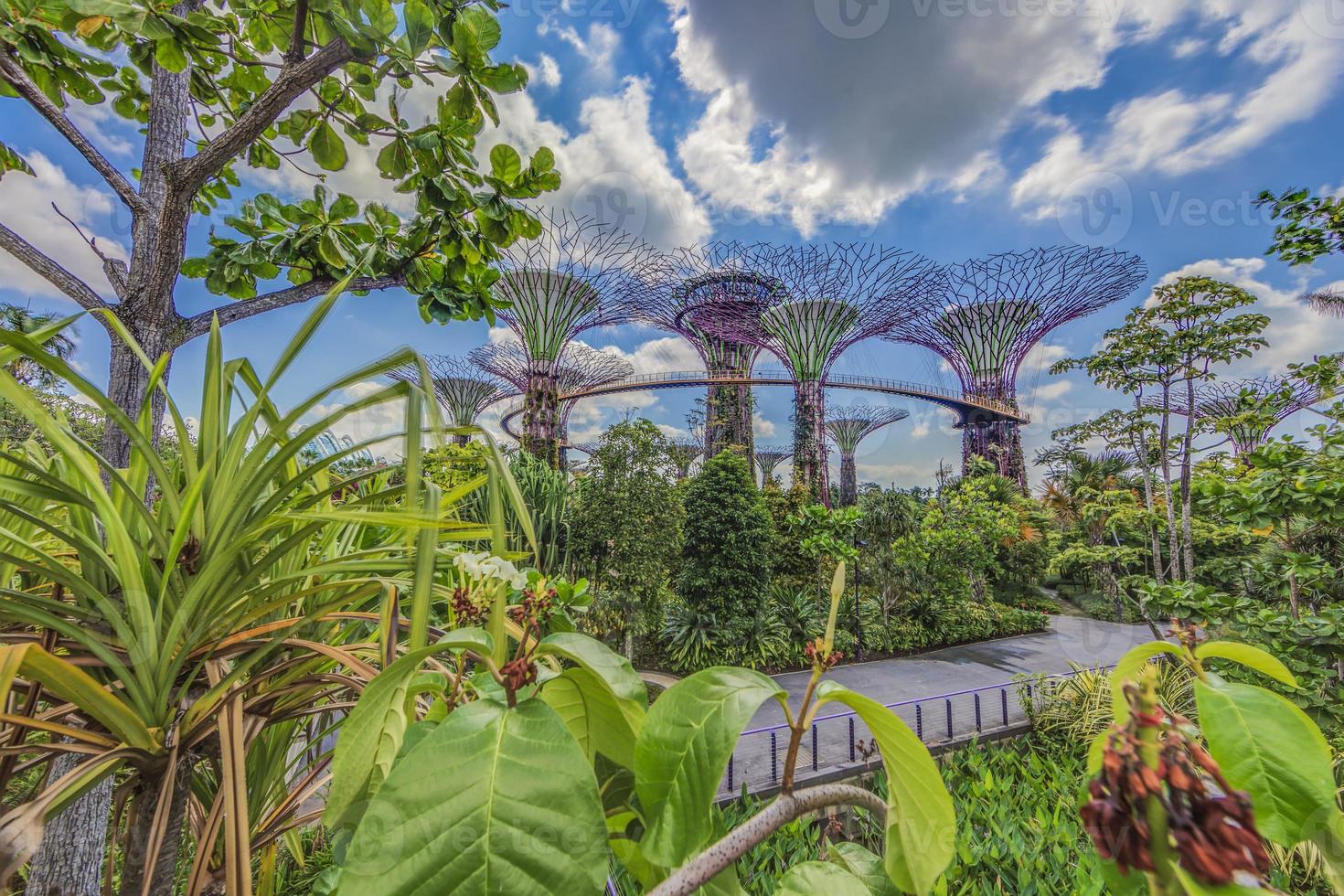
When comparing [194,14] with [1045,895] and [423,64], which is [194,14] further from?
[1045,895]

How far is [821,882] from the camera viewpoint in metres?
0.40

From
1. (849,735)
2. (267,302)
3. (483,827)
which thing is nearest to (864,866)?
(483,827)

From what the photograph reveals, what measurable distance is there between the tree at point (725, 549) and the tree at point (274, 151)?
23.5 ft

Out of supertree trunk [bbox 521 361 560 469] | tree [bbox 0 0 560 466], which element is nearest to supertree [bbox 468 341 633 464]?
supertree trunk [bbox 521 361 560 469]

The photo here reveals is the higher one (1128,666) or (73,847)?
(1128,666)

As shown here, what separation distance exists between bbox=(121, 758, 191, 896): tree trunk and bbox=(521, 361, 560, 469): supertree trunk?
562 inches

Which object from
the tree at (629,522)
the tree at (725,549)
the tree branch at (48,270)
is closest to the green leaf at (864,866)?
the tree branch at (48,270)

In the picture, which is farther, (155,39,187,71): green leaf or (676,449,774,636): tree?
(676,449,774,636): tree

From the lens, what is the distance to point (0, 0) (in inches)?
46.5

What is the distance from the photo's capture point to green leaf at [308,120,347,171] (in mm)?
1623

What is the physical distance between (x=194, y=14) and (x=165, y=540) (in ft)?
4.47

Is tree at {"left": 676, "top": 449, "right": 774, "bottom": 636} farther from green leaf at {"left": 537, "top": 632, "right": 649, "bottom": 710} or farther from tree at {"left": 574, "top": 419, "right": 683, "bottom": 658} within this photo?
green leaf at {"left": 537, "top": 632, "right": 649, "bottom": 710}

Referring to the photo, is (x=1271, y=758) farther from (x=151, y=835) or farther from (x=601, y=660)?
(x=151, y=835)

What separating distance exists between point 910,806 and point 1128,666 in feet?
0.73
